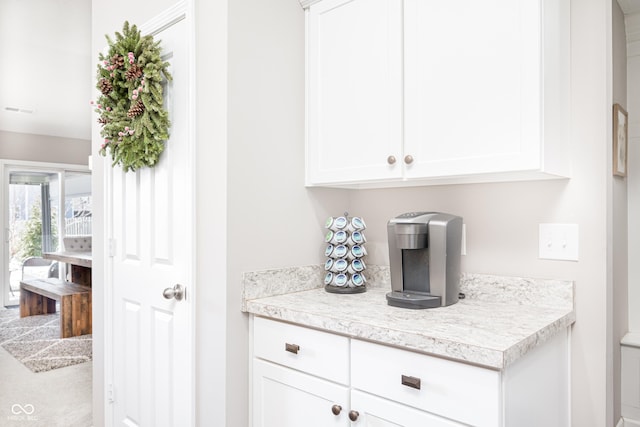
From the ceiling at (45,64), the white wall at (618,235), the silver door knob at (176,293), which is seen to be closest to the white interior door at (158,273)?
the silver door knob at (176,293)

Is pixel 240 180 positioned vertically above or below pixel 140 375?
above

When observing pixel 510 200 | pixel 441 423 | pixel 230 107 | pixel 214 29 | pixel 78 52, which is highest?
pixel 78 52

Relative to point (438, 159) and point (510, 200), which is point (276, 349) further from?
point (510, 200)

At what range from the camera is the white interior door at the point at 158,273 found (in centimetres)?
179

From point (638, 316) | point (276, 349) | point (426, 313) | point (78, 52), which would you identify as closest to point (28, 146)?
point (78, 52)

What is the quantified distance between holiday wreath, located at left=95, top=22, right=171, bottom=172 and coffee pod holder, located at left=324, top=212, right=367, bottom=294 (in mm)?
827

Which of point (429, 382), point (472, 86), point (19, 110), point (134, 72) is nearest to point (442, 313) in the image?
point (429, 382)

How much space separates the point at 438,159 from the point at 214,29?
3.25ft

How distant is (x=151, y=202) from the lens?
6.54ft

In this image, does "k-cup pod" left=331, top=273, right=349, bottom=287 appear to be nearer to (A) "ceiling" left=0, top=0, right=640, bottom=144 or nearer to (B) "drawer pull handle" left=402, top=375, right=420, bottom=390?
(B) "drawer pull handle" left=402, top=375, right=420, bottom=390

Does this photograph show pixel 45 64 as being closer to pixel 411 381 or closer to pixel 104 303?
pixel 104 303

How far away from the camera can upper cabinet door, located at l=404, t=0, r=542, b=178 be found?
1.34 metres

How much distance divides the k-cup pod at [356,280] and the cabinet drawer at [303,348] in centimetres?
40

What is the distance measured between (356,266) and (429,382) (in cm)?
73
